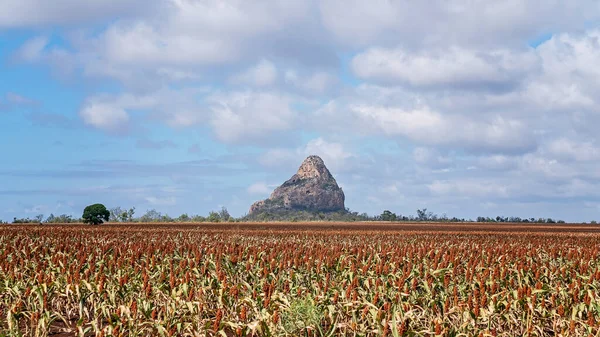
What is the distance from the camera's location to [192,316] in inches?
403

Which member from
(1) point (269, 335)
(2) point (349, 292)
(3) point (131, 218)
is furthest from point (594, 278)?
(3) point (131, 218)

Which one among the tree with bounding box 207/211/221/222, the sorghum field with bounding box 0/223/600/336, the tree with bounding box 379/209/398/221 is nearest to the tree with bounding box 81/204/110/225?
the tree with bounding box 207/211/221/222

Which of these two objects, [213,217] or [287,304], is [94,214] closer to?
[213,217]

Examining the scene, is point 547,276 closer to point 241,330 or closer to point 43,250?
point 241,330

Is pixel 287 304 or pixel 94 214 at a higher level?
pixel 94 214

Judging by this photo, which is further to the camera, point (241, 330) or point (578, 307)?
point (578, 307)

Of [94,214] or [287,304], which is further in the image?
[94,214]

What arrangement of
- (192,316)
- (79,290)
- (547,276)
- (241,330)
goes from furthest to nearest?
(547,276)
(79,290)
(192,316)
(241,330)

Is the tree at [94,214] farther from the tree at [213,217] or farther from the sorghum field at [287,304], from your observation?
the sorghum field at [287,304]

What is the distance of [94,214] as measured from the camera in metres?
68.4

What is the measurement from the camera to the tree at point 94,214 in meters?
68.2

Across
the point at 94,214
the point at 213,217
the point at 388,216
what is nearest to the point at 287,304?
the point at 94,214

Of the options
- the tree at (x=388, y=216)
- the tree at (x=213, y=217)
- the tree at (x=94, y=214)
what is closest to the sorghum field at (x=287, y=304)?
the tree at (x=94, y=214)

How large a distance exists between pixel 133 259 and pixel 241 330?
958cm
